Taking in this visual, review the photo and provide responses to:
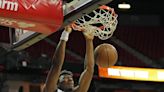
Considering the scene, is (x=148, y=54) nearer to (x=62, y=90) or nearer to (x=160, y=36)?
(x=160, y=36)

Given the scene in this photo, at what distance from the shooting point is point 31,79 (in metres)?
8.45

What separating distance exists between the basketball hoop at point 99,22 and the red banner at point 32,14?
0.39 meters

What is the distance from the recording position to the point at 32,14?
2.87m

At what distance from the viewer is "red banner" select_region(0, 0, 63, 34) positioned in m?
2.82

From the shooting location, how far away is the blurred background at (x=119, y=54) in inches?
322

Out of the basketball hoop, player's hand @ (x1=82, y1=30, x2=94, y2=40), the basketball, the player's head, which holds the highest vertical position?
the basketball hoop

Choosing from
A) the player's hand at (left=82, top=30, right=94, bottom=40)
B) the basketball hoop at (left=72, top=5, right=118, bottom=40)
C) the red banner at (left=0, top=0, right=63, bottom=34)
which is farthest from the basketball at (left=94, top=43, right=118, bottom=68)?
the red banner at (left=0, top=0, right=63, bottom=34)

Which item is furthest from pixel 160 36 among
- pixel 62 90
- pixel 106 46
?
pixel 62 90

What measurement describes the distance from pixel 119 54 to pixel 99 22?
6.16 meters

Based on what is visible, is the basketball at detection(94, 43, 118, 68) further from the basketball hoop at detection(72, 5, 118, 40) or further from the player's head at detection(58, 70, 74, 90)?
the player's head at detection(58, 70, 74, 90)

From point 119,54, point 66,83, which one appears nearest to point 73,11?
point 66,83

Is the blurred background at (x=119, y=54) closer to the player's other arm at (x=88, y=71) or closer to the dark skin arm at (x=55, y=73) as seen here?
the player's other arm at (x=88, y=71)

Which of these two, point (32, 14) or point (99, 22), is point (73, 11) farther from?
point (99, 22)

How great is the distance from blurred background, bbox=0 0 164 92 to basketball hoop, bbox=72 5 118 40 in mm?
4432
